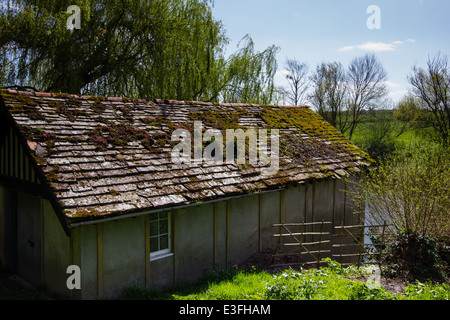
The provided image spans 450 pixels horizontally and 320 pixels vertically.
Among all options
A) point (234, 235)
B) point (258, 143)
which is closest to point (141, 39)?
point (258, 143)

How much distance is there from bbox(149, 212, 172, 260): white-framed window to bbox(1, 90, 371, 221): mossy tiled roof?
2.30 feet

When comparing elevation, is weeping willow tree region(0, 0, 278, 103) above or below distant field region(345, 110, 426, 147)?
above

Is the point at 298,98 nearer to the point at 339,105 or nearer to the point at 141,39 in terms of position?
the point at 339,105

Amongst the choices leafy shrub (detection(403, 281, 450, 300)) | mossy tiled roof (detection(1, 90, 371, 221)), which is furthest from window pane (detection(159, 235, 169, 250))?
leafy shrub (detection(403, 281, 450, 300))

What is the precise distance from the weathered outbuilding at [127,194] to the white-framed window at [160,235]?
23mm

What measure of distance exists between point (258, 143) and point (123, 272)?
6.36 metres

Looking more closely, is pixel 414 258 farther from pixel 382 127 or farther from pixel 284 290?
pixel 382 127

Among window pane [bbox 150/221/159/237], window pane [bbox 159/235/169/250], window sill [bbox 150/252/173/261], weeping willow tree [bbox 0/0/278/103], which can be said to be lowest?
window sill [bbox 150/252/173/261]

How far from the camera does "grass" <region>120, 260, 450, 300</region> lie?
6121 millimetres

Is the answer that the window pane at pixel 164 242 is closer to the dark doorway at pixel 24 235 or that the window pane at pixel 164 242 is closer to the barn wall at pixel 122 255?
the barn wall at pixel 122 255

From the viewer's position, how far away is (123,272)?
688cm

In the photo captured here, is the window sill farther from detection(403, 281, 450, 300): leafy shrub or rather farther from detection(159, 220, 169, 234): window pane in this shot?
detection(403, 281, 450, 300): leafy shrub

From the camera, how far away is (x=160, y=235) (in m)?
7.70

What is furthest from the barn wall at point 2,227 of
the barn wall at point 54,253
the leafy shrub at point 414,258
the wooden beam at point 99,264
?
the leafy shrub at point 414,258
